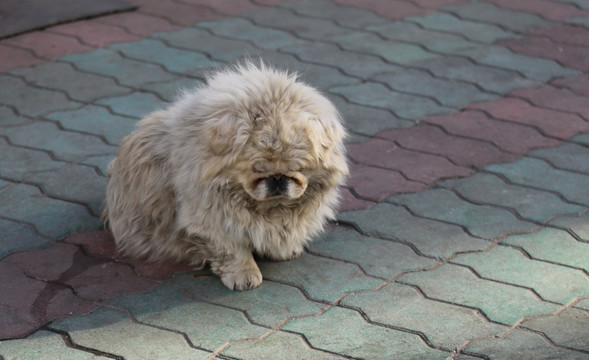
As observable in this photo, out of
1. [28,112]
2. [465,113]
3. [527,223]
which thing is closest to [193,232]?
[527,223]

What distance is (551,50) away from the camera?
711cm

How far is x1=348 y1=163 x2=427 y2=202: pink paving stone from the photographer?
512 cm

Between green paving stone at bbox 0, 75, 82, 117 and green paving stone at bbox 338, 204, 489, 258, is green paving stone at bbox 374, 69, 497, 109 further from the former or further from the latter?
green paving stone at bbox 0, 75, 82, 117

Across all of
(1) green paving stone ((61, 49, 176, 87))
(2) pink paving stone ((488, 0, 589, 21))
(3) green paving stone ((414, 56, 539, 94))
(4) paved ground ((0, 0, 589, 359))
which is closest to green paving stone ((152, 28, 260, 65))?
(4) paved ground ((0, 0, 589, 359))

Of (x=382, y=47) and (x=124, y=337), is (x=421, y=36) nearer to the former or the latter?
(x=382, y=47)

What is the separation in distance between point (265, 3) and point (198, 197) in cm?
416

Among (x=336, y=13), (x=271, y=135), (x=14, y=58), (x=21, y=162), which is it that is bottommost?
(x=21, y=162)

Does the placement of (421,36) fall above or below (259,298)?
above

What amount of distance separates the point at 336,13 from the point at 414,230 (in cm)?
345

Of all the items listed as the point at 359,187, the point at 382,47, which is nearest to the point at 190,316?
the point at 359,187

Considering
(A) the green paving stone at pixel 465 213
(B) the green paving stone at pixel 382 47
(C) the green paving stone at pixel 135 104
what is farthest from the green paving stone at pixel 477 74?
(C) the green paving stone at pixel 135 104

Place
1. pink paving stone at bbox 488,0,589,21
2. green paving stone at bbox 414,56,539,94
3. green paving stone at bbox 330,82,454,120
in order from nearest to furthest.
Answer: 1. green paving stone at bbox 330,82,454,120
2. green paving stone at bbox 414,56,539,94
3. pink paving stone at bbox 488,0,589,21

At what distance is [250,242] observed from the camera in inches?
167

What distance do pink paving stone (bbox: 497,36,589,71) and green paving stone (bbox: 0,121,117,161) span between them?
3.48m
